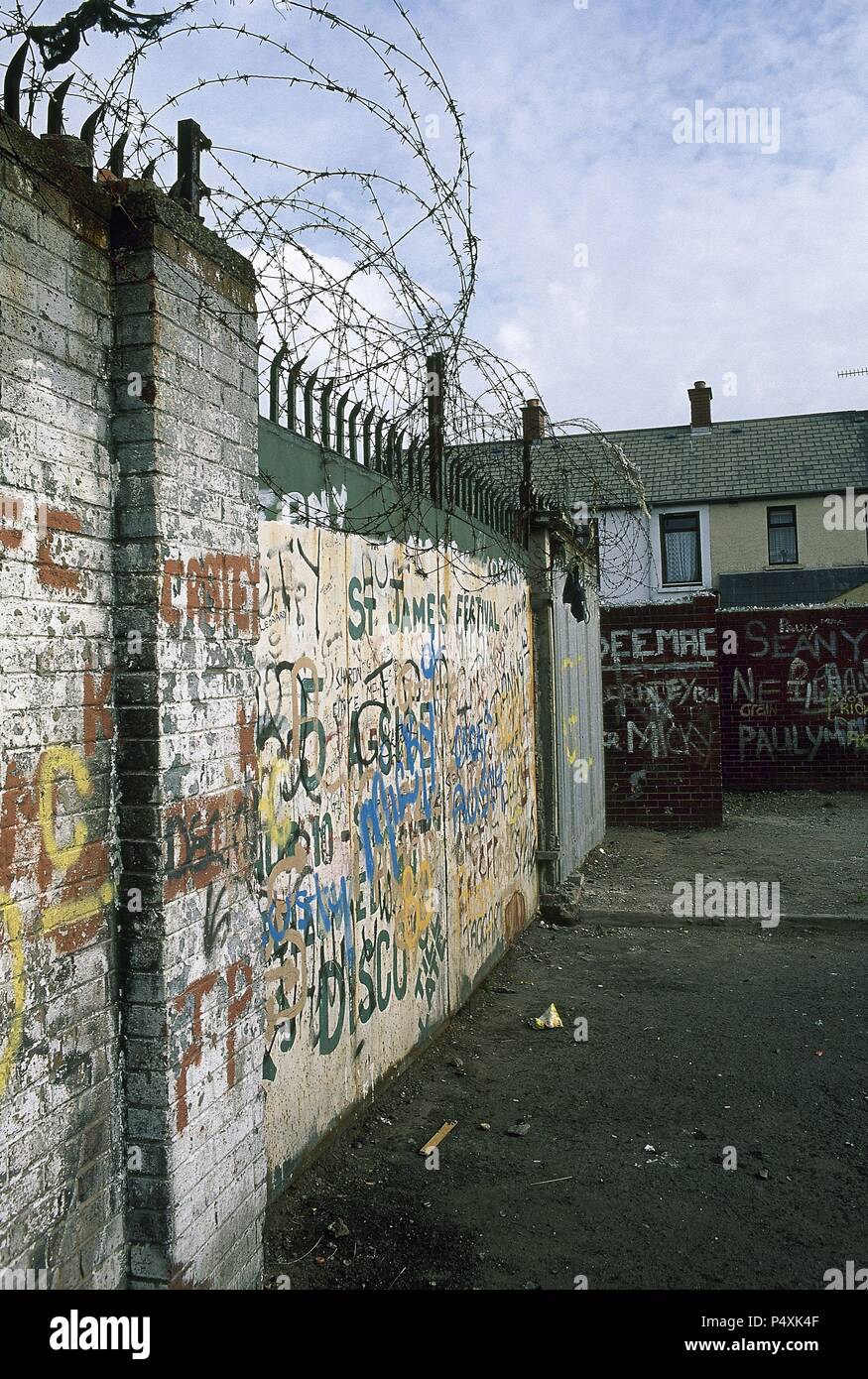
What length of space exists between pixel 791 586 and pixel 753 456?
3911 mm

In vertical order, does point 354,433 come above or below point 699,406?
below

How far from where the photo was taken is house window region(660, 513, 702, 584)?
78.2 ft

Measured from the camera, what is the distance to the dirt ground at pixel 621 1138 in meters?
3.25

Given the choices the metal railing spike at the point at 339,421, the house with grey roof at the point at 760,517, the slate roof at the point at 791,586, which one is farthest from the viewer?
the house with grey roof at the point at 760,517

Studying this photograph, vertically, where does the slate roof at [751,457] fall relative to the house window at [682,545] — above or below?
above

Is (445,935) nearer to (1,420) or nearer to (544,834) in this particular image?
(544,834)

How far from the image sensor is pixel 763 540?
76.5 ft

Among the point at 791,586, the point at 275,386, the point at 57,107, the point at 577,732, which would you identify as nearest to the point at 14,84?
the point at 57,107

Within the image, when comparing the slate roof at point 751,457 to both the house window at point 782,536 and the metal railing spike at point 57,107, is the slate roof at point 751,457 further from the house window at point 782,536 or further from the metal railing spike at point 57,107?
the metal railing spike at point 57,107

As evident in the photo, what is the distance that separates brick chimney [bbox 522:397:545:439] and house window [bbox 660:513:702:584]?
1795 centimetres

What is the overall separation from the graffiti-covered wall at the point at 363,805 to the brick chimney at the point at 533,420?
847 mm

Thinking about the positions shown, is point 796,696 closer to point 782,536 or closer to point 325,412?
point 782,536

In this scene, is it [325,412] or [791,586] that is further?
[791,586]

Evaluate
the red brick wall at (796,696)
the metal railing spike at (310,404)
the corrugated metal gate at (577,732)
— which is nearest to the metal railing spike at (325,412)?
the metal railing spike at (310,404)
